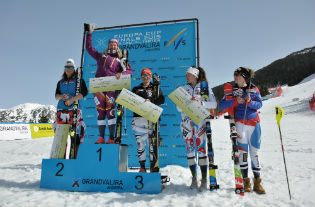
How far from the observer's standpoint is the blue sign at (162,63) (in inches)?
190

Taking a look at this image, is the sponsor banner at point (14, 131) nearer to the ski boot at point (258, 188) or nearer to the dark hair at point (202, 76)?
the dark hair at point (202, 76)

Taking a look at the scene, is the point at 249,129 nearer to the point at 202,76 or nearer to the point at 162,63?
the point at 202,76

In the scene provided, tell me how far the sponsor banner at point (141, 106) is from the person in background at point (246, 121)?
116 cm

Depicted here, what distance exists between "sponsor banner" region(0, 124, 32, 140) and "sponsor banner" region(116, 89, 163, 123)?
47.6 feet

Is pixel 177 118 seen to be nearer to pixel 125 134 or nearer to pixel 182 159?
pixel 182 159

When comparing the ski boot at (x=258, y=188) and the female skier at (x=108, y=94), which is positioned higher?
the female skier at (x=108, y=94)

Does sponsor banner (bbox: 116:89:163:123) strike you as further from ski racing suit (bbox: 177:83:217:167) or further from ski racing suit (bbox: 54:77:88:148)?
ski racing suit (bbox: 54:77:88:148)

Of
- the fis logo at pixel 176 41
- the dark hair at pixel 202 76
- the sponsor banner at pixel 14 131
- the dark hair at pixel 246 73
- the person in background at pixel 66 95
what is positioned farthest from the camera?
the sponsor banner at pixel 14 131

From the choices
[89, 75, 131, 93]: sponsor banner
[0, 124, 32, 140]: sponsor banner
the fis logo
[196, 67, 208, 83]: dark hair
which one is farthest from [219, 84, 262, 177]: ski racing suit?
[0, 124, 32, 140]: sponsor banner

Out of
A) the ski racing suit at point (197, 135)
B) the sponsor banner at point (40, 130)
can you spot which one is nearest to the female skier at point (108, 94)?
the ski racing suit at point (197, 135)

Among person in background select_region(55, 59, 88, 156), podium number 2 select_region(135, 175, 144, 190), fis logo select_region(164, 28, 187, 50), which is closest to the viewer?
podium number 2 select_region(135, 175, 144, 190)

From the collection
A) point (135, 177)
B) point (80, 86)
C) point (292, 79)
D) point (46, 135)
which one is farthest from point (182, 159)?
point (292, 79)

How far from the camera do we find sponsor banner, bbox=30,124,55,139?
1542 cm

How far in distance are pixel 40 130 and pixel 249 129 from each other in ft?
57.8
